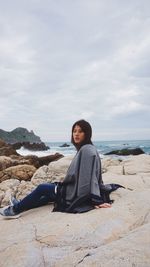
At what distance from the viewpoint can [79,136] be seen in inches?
227

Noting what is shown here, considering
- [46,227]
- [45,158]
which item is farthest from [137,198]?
[45,158]

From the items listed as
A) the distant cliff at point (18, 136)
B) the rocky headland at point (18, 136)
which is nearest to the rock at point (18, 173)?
the rocky headland at point (18, 136)

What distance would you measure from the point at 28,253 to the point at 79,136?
222cm

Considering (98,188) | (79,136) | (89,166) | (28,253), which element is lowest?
(28,253)

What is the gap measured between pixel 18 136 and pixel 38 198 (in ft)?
249

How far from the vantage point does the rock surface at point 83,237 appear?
3578mm

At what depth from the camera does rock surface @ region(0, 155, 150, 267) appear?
358cm

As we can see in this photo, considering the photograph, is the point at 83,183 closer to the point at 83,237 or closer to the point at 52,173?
the point at 83,237

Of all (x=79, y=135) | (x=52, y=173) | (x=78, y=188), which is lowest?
(x=52, y=173)

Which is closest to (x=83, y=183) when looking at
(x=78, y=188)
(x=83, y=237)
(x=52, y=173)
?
(x=78, y=188)

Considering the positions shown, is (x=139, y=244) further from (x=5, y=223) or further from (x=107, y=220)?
(x=5, y=223)

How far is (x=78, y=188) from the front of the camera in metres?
5.46

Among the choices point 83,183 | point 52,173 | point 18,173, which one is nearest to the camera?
point 83,183

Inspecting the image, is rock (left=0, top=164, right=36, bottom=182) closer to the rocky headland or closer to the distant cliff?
the rocky headland
